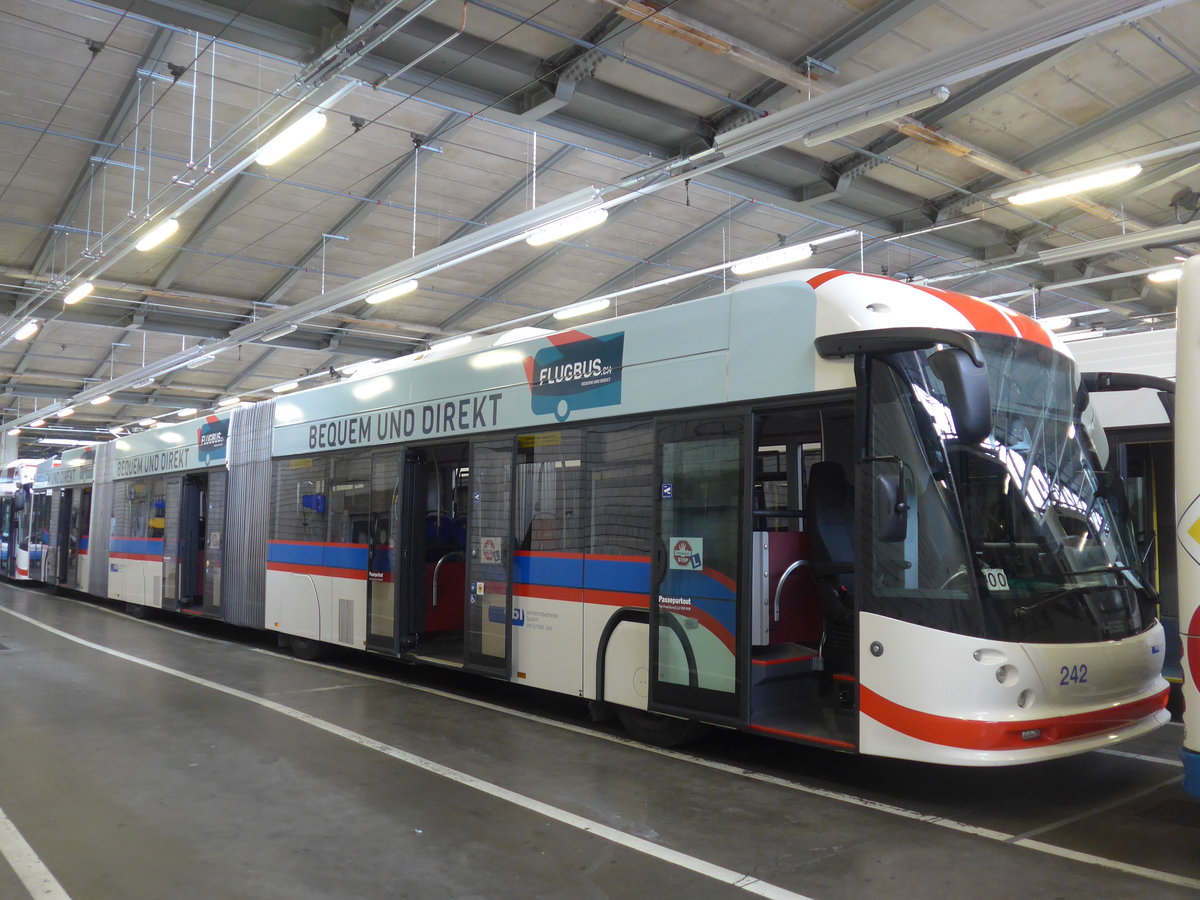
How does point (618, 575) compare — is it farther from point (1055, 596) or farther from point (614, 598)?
point (1055, 596)

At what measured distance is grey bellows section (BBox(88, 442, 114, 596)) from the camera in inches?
690

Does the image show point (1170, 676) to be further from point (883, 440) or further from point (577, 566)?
point (577, 566)

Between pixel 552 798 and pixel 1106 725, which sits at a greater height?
pixel 1106 725

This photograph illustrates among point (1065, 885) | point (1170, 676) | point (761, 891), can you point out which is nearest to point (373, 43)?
point (761, 891)

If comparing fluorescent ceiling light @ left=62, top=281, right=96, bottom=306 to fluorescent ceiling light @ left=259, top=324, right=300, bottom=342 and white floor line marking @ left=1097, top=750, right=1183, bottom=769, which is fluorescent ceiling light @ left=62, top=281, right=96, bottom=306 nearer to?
fluorescent ceiling light @ left=259, top=324, right=300, bottom=342

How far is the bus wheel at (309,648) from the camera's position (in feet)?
36.4

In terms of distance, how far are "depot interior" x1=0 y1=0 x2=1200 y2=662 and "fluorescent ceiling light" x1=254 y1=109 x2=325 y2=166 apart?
3 cm

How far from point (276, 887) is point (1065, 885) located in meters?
3.49

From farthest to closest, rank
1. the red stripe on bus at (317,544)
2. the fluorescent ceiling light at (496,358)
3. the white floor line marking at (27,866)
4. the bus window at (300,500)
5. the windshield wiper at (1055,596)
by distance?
the bus window at (300,500) → the red stripe on bus at (317,544) → the fluorescent ceiling light at (496,358) → the windshield wiper at (1055,596) → the white floor line marking at (27,866)

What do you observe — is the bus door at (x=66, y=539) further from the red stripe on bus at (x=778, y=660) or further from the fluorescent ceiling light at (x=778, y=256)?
the red stripe on bus at (x=778, y=660)

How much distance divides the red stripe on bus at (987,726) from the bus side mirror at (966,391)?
1490 millimetres

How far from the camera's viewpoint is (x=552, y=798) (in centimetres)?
551

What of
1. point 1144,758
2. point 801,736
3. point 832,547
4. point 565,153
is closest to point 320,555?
point 832,547

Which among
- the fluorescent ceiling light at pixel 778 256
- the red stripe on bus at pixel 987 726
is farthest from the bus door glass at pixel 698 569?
the fluorescent ceiling light at pixel 778 256
